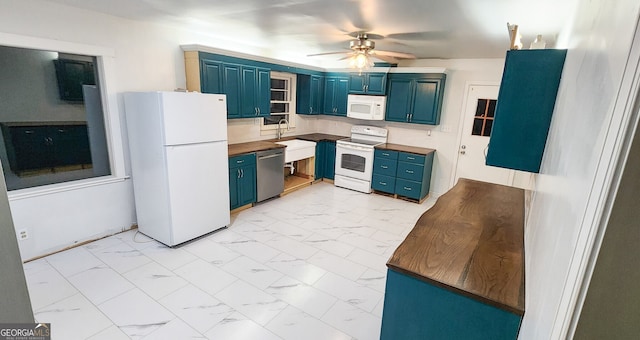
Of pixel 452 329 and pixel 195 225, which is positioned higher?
pixel 452 329

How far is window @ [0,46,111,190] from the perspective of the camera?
274cm

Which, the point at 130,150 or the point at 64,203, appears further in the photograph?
the point at 130,150

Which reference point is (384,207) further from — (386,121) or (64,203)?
(64,203)

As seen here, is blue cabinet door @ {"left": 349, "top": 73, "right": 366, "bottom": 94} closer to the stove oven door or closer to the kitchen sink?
the stove oven door

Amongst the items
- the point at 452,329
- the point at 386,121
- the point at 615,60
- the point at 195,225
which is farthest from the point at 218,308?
the point at 386,121

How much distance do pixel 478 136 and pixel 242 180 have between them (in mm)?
3895

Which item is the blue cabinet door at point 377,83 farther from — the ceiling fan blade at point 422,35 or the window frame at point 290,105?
the ceiling fan blade at point 422,35

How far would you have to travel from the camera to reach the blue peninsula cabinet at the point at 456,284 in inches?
52.9

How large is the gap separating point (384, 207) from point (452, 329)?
3.41m

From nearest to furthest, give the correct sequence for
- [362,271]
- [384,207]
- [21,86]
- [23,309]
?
[23,309] < [21,86] < [362,271] < [384,207]

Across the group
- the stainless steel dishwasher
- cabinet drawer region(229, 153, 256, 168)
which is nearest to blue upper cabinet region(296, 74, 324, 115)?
the stainless steel dishwasher

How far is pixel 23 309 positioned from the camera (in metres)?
0.92

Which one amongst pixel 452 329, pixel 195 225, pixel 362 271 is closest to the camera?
pixel 452 329

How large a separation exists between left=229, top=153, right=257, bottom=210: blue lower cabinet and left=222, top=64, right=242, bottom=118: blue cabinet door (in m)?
0.67
